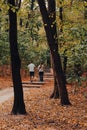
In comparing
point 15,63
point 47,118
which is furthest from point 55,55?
point 47,118

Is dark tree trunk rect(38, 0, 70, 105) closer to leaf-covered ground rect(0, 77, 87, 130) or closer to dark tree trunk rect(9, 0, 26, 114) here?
leaf-covered ground rect(0, 77, 87, 130)

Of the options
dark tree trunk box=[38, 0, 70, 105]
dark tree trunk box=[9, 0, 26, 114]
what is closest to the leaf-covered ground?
dark tree trunk box=[9, 0, 26, 114]

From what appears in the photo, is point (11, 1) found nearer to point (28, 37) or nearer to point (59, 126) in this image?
point (59, 126)

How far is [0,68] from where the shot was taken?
1403 inches

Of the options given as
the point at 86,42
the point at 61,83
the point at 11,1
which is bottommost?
the point at 61,83

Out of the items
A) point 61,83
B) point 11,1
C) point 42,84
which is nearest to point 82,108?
point 61,83

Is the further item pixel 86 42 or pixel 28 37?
pixel 28 37

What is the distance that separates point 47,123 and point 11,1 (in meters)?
4.49

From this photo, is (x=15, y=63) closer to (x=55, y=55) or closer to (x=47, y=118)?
(x=47, y=118)

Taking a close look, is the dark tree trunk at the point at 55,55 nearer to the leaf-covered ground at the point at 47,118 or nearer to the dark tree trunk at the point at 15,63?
the leaf-covered ground at the point at 47,118

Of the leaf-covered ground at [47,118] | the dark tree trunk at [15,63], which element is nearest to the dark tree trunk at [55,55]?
the leaf-covered ground at [47,118]

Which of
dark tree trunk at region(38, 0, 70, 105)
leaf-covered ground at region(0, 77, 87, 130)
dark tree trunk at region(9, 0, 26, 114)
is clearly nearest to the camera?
leaf-covered ground at region(0, 77, 87, 130)

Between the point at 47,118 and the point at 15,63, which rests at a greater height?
the point at 15,63

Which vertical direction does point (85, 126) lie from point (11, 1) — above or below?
below
